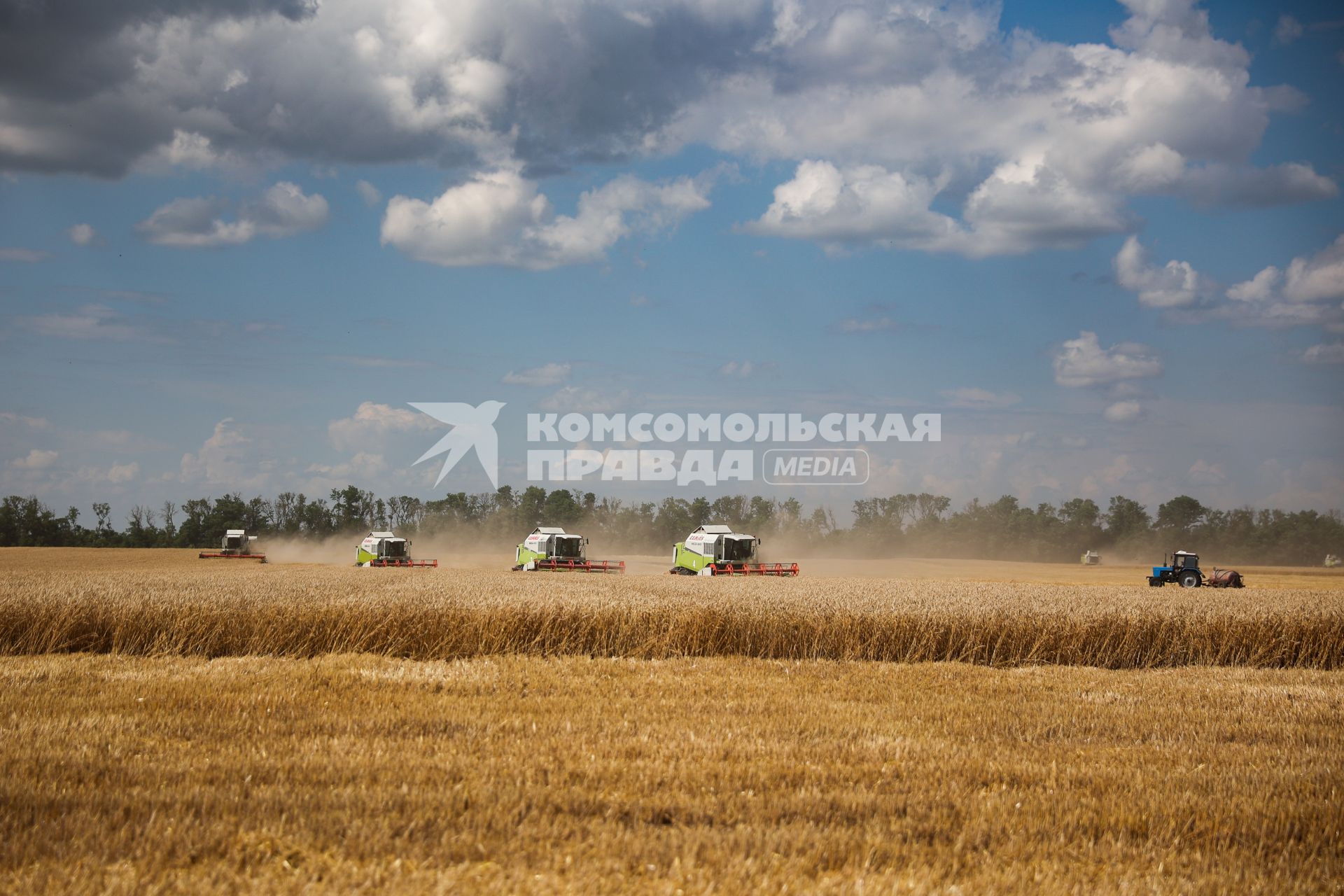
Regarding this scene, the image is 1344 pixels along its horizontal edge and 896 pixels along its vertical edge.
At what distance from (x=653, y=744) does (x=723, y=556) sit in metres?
38.8

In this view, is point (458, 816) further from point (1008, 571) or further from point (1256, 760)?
point (1008, 571)

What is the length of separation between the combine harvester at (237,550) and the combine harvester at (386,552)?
12469 mm

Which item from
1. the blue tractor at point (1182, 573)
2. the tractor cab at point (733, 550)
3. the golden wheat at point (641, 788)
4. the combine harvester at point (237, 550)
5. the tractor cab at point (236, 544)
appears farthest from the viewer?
the tractor cab at point (236, 544)

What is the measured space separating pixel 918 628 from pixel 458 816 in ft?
39.3

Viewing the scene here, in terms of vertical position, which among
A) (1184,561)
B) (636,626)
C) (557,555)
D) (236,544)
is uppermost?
(636,626)

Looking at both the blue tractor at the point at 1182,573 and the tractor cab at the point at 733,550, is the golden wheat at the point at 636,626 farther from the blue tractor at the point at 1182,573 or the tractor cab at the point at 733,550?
the tractor cab at the point at 733,550

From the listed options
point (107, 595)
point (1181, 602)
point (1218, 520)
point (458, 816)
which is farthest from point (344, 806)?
point (1218, 520)

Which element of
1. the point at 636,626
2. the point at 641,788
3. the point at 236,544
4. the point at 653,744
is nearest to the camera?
the point at 641,788

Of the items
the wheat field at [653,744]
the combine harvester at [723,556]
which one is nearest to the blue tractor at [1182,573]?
the combine harvester at [723,556]

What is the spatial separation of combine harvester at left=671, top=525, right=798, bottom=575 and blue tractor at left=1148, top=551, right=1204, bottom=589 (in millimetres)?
16781

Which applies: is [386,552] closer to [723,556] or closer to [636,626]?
[723,556]

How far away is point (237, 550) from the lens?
67062 mm

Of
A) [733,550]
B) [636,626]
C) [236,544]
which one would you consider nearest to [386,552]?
[236,544]

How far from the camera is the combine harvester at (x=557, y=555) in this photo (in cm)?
5181
